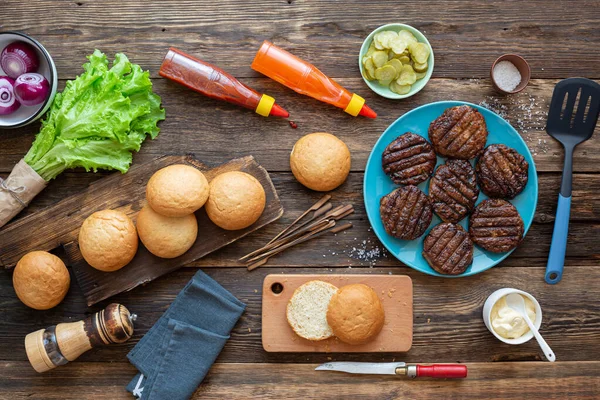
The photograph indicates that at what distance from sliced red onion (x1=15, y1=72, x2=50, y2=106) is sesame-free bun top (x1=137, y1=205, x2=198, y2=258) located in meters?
0.64

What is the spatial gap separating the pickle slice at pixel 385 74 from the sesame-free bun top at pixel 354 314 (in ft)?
2.95

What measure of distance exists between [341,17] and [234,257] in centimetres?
120

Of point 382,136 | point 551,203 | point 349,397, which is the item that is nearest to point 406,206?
point 382,136

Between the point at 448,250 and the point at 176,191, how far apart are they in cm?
117

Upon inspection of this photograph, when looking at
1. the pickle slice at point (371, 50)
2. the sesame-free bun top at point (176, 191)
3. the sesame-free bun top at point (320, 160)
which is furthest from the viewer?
the pickle slice at point (371, 50)

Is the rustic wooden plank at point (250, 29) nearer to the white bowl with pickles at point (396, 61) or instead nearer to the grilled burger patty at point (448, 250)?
the white bowl with pickles at point (396, 61)

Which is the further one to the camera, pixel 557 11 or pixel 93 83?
pixel 557 11

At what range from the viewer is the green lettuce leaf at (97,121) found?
221 cm

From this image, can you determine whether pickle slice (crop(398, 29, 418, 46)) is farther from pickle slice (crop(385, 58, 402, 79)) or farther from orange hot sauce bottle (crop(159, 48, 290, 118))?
orange hot sauce bottle (crop(159, 48, 290, 118))

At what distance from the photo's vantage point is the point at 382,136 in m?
2.31

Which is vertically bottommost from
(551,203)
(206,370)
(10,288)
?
(206,370)

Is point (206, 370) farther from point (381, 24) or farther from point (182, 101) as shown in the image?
point (381, 24)

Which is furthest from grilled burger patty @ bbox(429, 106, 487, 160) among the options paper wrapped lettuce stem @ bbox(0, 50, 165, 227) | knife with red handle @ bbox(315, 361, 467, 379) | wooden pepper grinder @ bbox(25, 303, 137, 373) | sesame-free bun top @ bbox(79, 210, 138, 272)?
wooden pepper grinder @ bbox(25, 303, 137, 373)

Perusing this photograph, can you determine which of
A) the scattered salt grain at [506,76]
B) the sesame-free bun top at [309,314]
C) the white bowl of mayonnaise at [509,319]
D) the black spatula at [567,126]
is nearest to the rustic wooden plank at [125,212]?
the sesame-free bun top at [309,314]
